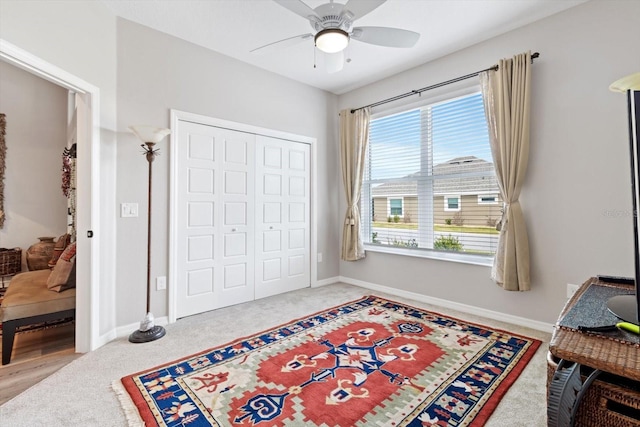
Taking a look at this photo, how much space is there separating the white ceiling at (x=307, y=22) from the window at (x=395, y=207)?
169cm

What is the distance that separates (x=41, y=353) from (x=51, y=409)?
1.01m

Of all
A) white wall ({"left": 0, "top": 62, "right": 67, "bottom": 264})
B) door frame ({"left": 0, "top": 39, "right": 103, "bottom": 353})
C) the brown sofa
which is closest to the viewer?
the brown sofa

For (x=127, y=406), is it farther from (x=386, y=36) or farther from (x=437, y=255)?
(x=437, y=255)

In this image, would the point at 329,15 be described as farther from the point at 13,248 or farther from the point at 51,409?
the point at 13,248

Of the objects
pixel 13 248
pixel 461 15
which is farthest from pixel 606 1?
pixel 13 248

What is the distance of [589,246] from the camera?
2490 millimetres

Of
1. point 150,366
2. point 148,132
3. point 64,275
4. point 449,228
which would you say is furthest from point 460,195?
point 64,275

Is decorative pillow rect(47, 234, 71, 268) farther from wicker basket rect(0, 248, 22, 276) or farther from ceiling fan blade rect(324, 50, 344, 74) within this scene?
ceiling fan blade rect(324, 50, 344, 74)

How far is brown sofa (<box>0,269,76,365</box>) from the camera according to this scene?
7.44 ft

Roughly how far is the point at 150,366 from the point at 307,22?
309 centimetres

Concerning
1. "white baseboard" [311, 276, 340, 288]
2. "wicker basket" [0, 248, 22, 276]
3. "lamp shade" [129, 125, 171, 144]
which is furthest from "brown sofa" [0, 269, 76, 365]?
"white baseboard" [311, 276, 340, 288]

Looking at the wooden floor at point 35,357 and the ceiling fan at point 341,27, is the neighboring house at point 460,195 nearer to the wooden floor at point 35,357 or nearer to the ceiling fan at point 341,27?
the ceiling fan at point 341,27

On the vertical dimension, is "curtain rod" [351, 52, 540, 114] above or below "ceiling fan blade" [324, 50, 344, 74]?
above

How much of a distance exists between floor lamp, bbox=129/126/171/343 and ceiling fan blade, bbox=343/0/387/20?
178 centimetres
